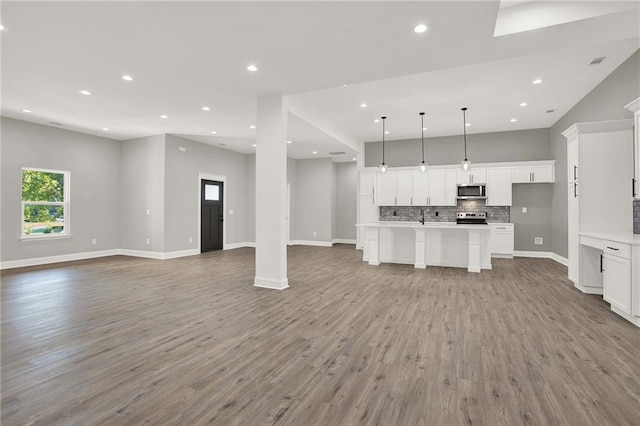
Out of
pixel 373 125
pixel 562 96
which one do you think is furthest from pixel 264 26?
pixel 562 96

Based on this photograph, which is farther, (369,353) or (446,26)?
(446,26)

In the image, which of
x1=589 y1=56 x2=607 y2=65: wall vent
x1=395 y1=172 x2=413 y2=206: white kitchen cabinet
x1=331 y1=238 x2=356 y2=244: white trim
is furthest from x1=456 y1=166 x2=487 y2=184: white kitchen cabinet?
x1=331 y1=238 x2=356 y2=244: white trim

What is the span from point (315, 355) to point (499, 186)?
730cm

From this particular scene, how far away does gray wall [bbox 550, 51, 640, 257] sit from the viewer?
14.5ft

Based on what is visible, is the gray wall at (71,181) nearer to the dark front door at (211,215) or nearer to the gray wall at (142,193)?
the gray wall at (142,193)

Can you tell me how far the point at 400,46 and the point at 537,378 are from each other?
3.25 metres

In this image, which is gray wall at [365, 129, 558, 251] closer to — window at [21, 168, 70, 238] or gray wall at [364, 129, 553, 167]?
gray wall at [364, 129, 553, 167]

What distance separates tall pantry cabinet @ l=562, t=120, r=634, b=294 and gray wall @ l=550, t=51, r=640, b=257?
0.20 meters

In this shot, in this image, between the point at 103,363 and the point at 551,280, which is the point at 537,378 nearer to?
the point at 103,363

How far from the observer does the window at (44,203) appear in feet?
22.2

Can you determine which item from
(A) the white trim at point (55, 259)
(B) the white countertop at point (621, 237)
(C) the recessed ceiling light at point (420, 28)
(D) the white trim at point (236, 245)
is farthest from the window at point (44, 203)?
(B) the white countertop at point (621, 237)

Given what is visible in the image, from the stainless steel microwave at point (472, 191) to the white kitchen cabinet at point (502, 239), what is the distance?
0.80 m

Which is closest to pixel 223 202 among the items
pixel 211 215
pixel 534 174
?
pixel 211 215

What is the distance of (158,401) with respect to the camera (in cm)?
198
